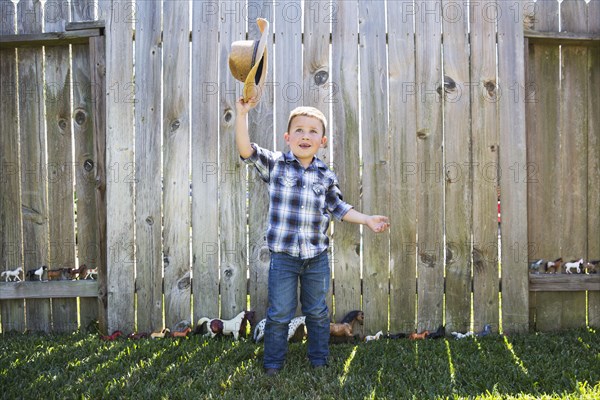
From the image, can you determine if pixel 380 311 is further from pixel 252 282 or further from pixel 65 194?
pixel 65 194

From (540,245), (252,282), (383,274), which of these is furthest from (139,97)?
(540,245)

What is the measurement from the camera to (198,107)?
3459mm

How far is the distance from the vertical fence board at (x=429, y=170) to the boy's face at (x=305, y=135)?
3.01 feet

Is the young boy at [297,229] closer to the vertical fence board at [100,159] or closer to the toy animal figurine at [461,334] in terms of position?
the toy animal figurine at [461,334]

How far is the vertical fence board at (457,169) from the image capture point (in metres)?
3.47

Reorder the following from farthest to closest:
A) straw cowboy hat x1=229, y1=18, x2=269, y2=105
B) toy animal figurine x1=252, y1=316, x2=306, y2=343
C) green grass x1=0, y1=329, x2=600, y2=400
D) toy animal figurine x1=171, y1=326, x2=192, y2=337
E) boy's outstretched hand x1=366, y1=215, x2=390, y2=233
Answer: toy animal figurine x1=171, y1=326, x2=192, y2=337, toy animal figurine x1=252, y1=316, x2=306, y2=343, boy's outstretched hand x1=366, y1=215, x2=390, y2=233, straw cowboy hat x1=229, y1=18, x2=269, y2=105, green grass x1=0, y1=329, x2=600, y2=400

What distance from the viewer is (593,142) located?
360 centimetres

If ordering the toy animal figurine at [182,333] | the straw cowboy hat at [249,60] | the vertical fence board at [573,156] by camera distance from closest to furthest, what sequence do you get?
1. the straw cowboy hat at [249,60]
2. the toy animal figurine at [182,333]
3. the vertical fence board at [573,156]

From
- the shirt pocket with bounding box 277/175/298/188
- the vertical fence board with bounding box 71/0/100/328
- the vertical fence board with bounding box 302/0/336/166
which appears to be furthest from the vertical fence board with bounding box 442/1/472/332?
the vertical fence board with bounding box 71/0/100/328

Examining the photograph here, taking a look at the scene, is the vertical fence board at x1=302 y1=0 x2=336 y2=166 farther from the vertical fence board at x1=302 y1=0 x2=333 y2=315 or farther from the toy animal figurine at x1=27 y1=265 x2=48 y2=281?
the toy animal figurine at x1=27 y1=265 x2=48 y2=281

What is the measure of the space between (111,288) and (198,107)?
1.33m

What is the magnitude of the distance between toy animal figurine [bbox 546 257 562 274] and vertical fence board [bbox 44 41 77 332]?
3227mm

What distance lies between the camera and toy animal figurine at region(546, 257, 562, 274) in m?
3.53

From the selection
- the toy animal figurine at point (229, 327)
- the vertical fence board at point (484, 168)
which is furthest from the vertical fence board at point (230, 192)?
the vertical fence board at point (484, 168)
